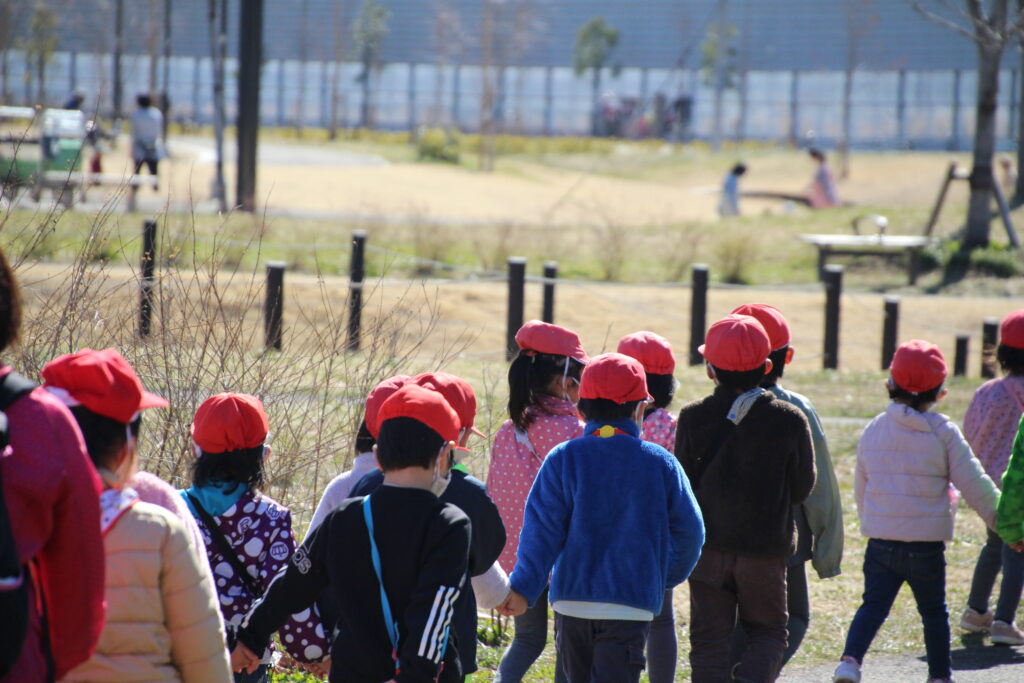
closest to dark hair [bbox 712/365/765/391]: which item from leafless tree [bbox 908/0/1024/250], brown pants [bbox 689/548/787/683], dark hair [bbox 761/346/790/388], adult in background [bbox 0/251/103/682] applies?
dark hair [bbox 761/346/790/388]

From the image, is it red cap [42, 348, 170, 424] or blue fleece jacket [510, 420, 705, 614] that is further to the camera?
blue fleece jacket [510, 420, 705, 614]

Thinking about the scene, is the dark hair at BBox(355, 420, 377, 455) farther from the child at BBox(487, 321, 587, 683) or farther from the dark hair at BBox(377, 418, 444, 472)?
the dark hair at BBox(377, 418, 444, 472)

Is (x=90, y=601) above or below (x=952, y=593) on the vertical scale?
above

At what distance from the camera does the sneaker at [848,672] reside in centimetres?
477

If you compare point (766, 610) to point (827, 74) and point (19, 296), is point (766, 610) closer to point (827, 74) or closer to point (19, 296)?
point (19, 296)

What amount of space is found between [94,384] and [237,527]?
2.95ft

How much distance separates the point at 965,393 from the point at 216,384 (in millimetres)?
7361

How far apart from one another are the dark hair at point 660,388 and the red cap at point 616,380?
747mm

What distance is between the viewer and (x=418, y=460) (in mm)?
2992

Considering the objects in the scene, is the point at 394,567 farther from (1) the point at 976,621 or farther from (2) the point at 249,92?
(2) the point at 249,92

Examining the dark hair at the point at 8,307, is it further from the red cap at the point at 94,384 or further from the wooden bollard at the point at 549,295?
the wooden bollard at the point at 549,295

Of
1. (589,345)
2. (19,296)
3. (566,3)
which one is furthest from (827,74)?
(19,296)

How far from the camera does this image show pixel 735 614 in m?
4.30

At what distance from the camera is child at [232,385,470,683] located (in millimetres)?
2881
